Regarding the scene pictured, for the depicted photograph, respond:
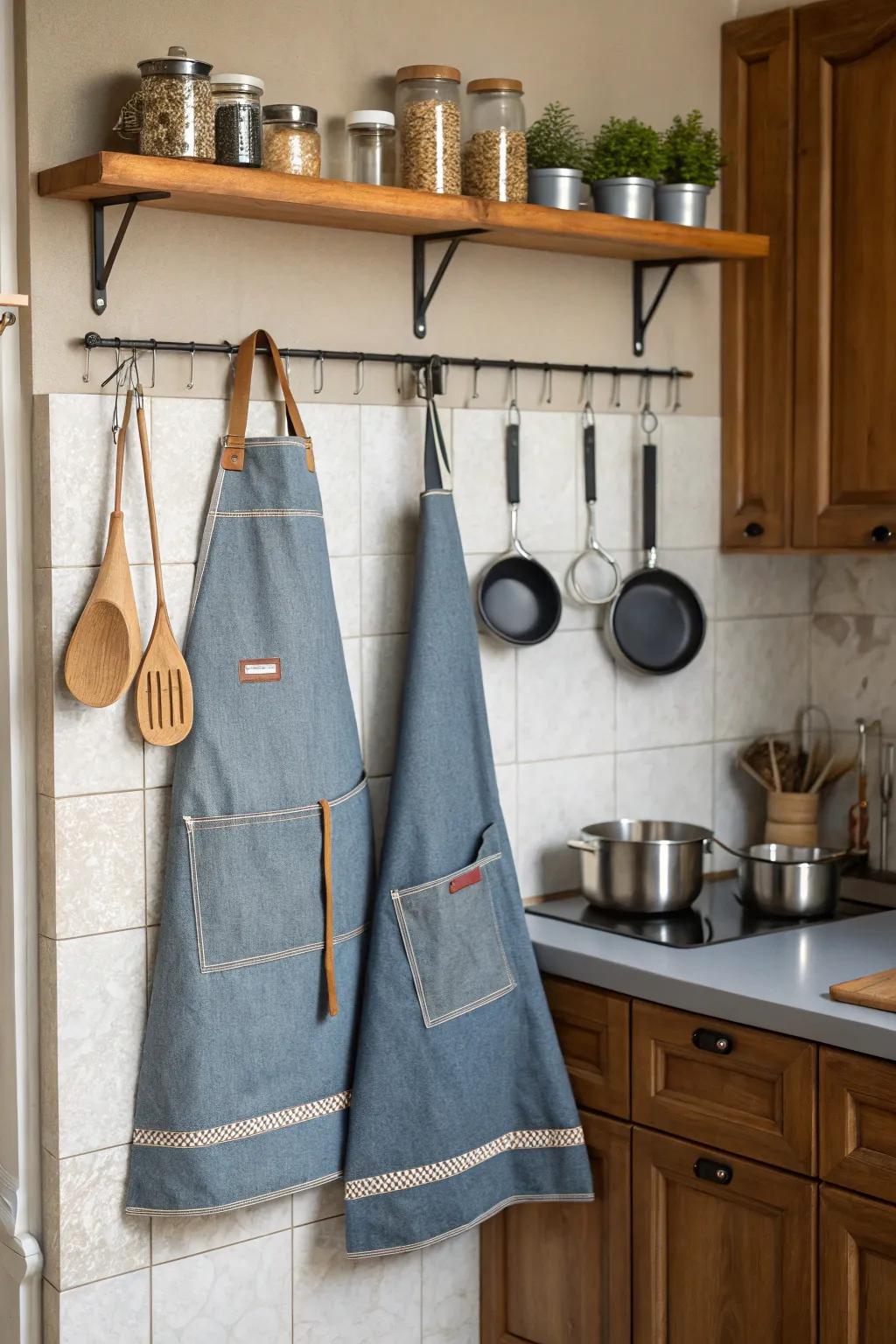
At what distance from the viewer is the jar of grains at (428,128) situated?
2207 mm

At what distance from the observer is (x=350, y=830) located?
222 cm

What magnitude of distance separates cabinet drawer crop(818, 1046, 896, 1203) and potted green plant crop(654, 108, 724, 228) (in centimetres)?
133

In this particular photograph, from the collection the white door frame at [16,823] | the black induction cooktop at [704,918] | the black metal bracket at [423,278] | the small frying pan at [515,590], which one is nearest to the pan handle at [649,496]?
the small frying pan at [515,590]

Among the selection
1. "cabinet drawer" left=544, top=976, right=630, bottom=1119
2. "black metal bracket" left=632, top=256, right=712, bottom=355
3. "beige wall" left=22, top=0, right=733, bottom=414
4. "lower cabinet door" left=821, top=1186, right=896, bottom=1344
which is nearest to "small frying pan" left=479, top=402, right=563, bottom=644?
"beige wall" left=22, top=0, right=733, bottom=414

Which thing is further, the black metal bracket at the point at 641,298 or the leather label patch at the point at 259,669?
the black metal bracket at the point at 641,298

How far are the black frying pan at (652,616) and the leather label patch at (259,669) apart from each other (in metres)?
0.71

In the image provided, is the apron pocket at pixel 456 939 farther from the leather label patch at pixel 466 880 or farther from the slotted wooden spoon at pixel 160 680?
the slotted wooden spoon at pixel 160 680

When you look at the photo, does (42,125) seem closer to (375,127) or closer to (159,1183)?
(375,127)

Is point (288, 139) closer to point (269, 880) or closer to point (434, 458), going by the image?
point (434, 458)

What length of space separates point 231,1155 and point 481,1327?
0.68m

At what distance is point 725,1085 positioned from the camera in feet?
7.02

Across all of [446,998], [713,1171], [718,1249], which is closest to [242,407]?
[446,998]

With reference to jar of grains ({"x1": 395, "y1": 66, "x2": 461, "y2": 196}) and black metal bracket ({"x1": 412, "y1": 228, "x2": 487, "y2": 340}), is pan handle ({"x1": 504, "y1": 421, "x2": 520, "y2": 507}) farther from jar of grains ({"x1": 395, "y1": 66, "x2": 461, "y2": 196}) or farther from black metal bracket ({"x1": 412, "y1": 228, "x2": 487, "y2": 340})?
jar of grains ({"x1": 395, "y1": 66, "x2": 461, "y2": 196})

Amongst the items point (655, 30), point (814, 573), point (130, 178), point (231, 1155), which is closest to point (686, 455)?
point (814, 573)
